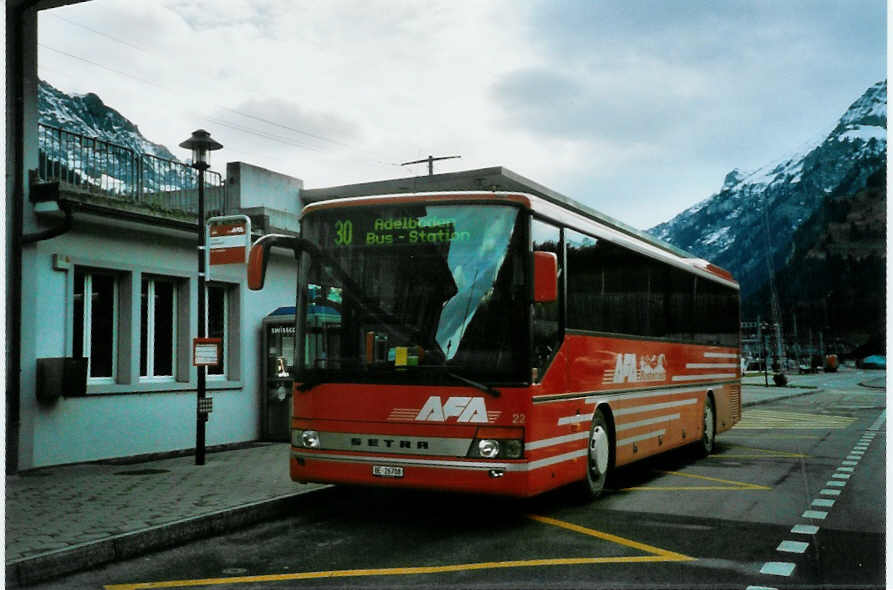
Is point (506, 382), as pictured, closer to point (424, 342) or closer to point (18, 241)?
point (424, 342)

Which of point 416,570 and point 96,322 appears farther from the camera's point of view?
point 96,322

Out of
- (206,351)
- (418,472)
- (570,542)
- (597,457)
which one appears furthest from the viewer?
(206,351)

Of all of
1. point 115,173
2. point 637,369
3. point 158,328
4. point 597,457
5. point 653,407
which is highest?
point 115,173

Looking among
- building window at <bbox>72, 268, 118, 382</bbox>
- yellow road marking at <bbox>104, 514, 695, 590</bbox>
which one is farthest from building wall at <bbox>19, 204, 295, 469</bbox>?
yellow road marking at <bbox>104, 514, 695, 590</bbox>

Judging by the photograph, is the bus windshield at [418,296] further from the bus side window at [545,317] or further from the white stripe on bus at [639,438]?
the white stripe on bus at [639,438]

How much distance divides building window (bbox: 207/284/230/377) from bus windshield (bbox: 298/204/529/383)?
651 centimetres

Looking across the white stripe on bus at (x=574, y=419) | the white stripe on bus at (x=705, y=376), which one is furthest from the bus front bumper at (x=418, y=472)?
the white stripe on bus at (x=705, y=376)

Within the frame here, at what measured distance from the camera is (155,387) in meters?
13.2

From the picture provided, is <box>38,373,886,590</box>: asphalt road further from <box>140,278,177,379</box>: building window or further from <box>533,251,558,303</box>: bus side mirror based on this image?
<box>140,278,177,379</box>: building window

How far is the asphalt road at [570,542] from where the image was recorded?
6.54 metres

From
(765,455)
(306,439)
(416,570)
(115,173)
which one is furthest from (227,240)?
(765,455)

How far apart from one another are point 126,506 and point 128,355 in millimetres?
4387

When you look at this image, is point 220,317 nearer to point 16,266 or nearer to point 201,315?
point 201,315

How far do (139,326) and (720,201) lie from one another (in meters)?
7.96
